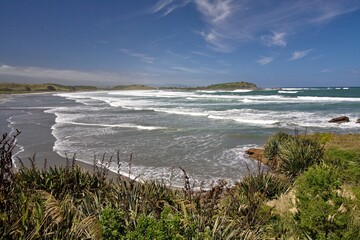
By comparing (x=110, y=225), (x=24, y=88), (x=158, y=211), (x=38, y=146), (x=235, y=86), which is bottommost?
(x=24, y=88)

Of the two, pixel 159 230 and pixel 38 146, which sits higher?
pixel 159 230

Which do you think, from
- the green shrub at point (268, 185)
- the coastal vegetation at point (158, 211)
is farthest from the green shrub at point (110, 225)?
the green shrub at point (268, 185)

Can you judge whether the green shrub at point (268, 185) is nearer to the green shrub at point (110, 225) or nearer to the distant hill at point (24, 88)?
the green shrub at point (110, 225)

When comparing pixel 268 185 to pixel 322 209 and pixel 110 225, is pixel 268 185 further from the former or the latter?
pixel 110 225

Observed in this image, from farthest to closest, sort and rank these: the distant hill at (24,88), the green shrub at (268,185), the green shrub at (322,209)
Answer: the distant hill at (24,88)
the green shrub at (268,185)
the green shrub at (322,209)

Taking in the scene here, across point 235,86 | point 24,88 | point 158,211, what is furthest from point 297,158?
point 235,86

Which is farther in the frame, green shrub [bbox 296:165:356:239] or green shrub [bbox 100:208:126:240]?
green shrub [bbox 296:165:356:239]

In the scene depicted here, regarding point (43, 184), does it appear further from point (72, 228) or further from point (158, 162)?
point (158, 162)

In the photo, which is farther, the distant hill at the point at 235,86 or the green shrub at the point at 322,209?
the distant hill at the point at 235,86

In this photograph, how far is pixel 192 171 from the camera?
1142 cm

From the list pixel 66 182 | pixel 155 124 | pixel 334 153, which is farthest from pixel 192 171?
pixel 155 124

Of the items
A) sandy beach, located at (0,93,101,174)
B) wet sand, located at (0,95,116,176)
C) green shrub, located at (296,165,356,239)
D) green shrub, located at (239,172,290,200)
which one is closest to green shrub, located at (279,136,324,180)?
green shrub, located at (239,172,290,200)

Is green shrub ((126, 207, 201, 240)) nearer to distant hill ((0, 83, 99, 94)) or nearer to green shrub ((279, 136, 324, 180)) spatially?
green shrub ((279, 136, 324, 180))

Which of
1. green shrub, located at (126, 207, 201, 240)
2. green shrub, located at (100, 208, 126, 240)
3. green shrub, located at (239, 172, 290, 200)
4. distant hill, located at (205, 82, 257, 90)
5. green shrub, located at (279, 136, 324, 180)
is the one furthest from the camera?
distant hill, located at (205, 82, 257, 90)
